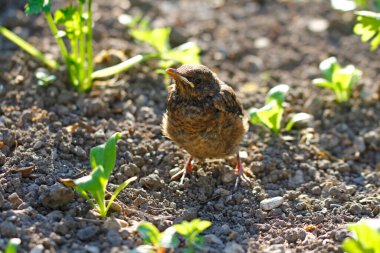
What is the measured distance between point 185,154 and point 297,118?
1028 mm

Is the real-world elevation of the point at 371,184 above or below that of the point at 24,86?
below

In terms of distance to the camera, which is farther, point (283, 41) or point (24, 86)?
point (283, 41)

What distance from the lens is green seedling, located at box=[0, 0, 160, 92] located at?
16.5 ft

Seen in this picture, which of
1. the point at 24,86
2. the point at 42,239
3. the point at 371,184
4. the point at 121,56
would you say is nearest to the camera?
the point at 42,239

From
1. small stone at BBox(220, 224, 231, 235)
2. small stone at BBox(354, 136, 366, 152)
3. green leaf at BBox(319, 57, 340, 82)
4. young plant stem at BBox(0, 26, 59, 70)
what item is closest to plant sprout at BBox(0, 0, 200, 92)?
young plant stem at BBox(0, 26, 59, 70)

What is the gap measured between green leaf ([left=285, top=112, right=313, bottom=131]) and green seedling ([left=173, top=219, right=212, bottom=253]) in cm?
187

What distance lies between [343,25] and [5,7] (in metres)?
3.94

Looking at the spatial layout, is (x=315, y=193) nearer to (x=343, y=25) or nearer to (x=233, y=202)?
(x=233, y=202)

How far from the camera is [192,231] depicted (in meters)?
3.72

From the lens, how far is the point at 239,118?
500cm

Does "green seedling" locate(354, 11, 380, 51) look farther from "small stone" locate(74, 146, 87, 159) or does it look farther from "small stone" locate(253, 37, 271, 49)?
"small stone" locate(74, 146, 87, 159)

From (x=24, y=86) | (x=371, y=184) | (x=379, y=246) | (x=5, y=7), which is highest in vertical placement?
(x=5, y=7)

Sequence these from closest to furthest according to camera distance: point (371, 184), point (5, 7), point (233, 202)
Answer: point (233, 202), point (371, 184), point (5, 7)

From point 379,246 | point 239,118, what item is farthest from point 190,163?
point 379,246
